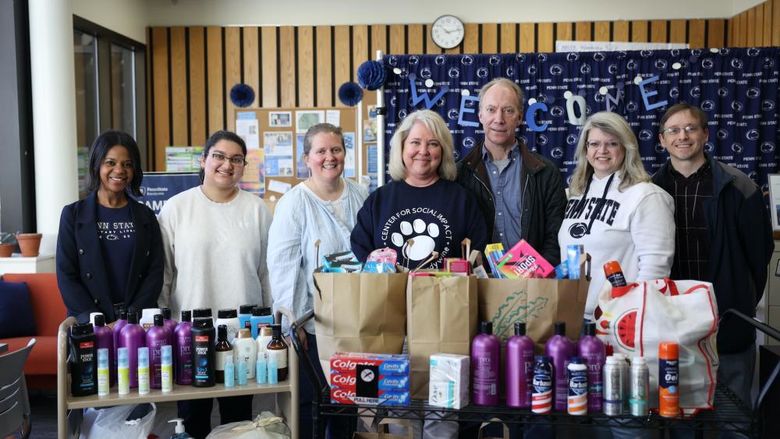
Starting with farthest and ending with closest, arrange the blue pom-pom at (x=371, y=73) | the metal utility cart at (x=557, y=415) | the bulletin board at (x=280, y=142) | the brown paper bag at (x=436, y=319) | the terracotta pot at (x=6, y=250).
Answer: the bulletin board at (x=280, y=142) → the terracotta pot at (x=6, y=250) → the blue pom-pom at (x=371, y=73) → the brown paper bag at (x=436, y=319) → the metal utility cart at (x=557, y=415)

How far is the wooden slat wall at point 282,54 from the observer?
7895mm

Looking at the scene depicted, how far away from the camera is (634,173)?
2648 mm

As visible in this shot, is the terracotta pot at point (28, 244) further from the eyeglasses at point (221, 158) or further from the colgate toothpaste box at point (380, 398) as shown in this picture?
the colgate toothpaste box at point (380, 398)

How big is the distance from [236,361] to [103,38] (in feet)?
20.1

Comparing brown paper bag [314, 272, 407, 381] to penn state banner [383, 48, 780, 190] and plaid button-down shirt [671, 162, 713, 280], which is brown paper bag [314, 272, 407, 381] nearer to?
plaid button-down shirt [671, 162, 713, 280]

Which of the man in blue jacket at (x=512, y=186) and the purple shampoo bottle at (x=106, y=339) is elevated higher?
the man in blue jacket at (x=512, y=186)

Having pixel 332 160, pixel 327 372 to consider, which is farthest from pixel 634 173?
pixel 327 372

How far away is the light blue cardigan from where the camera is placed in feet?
9.27

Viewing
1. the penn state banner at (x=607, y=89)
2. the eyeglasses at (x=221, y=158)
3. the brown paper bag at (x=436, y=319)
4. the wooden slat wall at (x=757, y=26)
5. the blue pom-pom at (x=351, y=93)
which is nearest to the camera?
the brown paper bag at (x=436, y=319)

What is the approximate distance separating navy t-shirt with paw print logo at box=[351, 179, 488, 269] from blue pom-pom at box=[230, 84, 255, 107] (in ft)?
18.9

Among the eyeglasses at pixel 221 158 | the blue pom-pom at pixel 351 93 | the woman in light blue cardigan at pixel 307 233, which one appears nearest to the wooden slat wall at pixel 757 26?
the blue pom-pom at pixel 351 93

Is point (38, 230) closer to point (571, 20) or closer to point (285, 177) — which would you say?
point (285, 177)

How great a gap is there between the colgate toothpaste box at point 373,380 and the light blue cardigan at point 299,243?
0.98 m

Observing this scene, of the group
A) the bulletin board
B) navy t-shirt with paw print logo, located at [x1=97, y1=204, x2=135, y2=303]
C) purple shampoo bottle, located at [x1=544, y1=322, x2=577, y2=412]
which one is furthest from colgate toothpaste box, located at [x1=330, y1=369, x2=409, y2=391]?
the bulletin board
